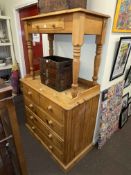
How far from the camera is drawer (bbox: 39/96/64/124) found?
1321mm

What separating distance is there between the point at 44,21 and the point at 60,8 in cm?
20

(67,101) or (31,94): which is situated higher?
(67,101)

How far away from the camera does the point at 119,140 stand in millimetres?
2059

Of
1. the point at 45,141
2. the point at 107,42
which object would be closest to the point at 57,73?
the point at 107,42

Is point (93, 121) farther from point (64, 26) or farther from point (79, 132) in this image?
point (64, 26)

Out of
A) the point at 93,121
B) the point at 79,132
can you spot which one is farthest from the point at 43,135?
the point at 93,121

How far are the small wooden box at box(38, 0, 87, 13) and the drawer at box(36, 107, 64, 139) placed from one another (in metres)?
1.10

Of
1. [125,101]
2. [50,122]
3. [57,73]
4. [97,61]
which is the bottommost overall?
[125,101]

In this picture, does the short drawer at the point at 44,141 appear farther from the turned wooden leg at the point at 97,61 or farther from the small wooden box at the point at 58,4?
the small wooden box at the point at 58,4

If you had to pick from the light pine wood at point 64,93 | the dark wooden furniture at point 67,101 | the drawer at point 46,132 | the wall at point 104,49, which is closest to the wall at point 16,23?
the wall at point 104,49

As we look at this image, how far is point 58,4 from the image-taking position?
1190 mm

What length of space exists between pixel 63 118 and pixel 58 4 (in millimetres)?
1046

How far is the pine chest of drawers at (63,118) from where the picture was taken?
133 centimetres

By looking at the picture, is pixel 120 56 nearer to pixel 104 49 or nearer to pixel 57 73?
pixel 104 49
